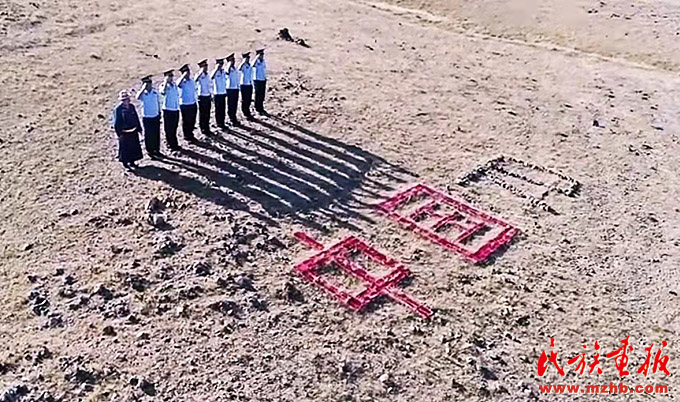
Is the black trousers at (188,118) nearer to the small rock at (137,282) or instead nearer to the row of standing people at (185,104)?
the row of standing people at (185,104)

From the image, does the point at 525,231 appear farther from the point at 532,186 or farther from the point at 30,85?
the point at 30,85

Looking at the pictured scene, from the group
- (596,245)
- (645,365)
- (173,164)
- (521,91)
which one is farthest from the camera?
(521,91)

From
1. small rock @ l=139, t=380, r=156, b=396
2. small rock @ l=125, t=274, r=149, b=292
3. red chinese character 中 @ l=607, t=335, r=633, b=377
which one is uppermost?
small rock @ l=125, t=274, r=149, b=292

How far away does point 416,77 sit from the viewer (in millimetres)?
19203

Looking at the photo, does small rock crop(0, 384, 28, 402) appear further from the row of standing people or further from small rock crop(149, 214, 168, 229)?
the row of standing people

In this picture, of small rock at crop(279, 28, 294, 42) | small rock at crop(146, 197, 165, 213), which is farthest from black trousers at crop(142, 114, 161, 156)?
small rock at crop(279, 28, 294, 42)

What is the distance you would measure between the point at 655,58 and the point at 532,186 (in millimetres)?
10448

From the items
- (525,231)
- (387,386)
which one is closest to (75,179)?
(387,386)

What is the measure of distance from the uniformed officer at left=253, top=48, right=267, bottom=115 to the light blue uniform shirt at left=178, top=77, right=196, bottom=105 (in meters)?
1.81

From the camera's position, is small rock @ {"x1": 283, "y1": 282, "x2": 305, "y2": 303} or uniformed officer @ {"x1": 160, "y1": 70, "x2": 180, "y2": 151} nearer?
small rock @ {"x1": 283, "y1": 282, "x2": 305, "y2": 303}

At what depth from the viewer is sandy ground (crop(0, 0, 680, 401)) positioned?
391 inches

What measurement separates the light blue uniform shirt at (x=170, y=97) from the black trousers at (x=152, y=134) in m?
0.26

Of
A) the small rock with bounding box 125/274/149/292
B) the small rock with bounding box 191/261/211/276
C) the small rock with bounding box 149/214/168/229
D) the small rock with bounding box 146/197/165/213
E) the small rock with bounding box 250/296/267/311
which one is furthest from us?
the small rock with bounding box 146/197/165/213

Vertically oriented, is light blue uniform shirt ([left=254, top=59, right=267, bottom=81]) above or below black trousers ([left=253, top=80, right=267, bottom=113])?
above
